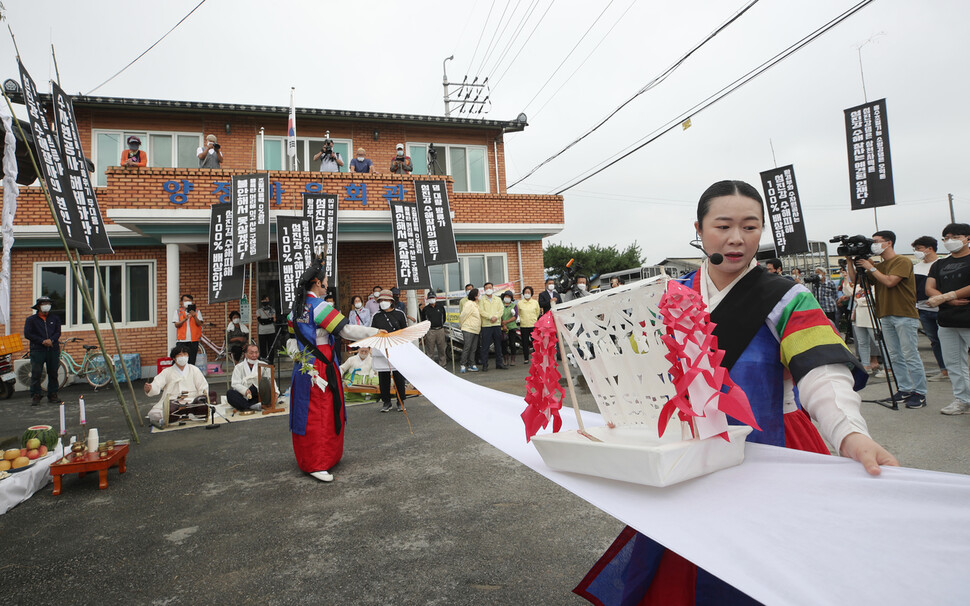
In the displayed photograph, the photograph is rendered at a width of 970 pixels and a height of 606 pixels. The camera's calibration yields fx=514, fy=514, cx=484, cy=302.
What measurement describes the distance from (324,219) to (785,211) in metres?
9.37

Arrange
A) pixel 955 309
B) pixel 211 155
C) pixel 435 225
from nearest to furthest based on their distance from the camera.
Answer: pixel 955 309 < pixel 435 225 < pixel 211 155

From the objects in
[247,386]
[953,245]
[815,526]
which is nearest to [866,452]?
[815,526]

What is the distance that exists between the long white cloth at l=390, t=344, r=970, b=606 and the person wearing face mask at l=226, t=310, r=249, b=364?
35.3 ft

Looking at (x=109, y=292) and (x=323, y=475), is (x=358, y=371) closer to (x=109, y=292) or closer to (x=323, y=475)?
(x=323, y=475)

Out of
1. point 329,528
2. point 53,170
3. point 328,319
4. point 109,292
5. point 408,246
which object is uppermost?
point 53,170

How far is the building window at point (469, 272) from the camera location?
13.5 meters

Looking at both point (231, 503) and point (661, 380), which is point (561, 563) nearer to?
point (661, 380)

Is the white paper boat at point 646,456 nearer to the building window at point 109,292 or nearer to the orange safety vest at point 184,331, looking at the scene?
the orange safety vest at point 184,331

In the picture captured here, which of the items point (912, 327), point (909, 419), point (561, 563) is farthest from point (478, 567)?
point (912, 327)

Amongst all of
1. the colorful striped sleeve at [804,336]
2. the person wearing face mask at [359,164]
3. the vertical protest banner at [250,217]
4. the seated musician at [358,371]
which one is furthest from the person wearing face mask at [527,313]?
the colorful striped sleeve at [804,336]

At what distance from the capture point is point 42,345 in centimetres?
870

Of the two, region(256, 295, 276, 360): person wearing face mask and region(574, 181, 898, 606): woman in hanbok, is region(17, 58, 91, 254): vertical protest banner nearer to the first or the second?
region(256, 295, 276, 360): person wearing face mask

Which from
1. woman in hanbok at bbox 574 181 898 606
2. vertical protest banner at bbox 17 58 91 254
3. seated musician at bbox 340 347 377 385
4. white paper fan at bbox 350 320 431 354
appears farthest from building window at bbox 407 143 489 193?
woman in hanbok at bbox 574 181 898 606

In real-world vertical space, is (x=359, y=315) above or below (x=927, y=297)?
above
